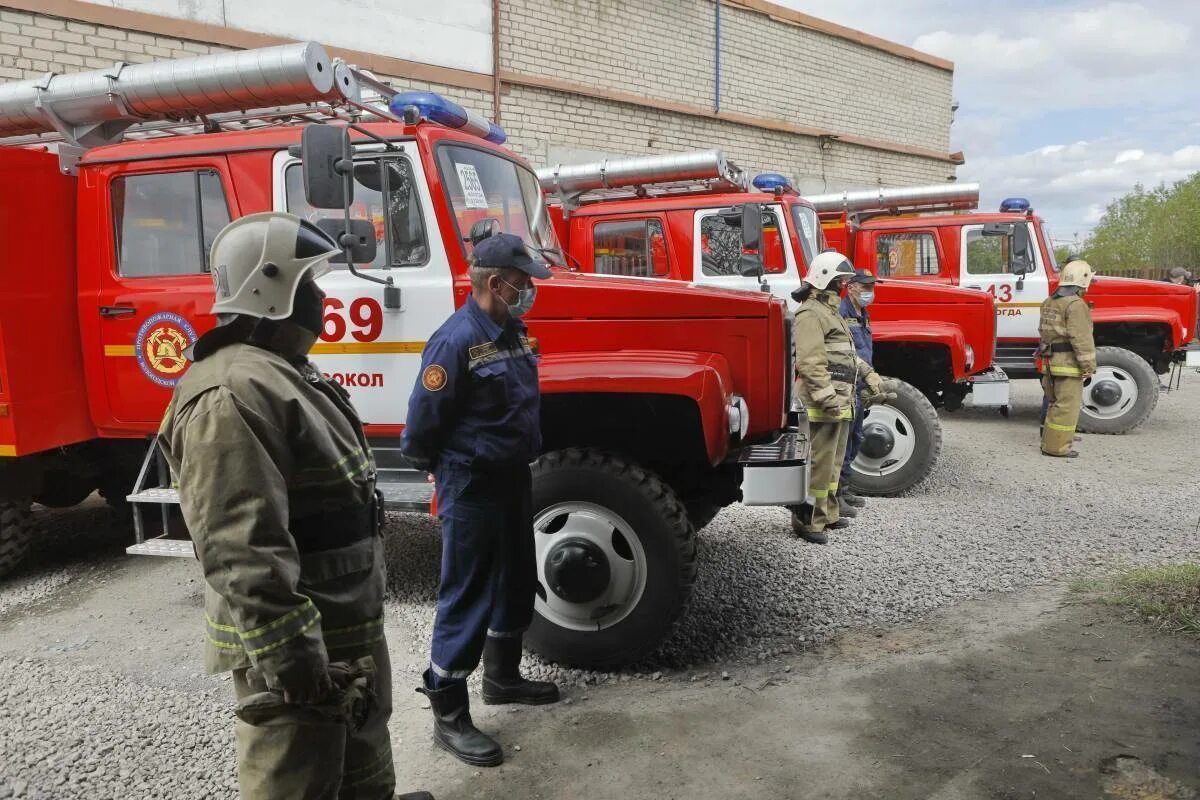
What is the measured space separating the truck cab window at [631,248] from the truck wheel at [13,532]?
4370 millimetres

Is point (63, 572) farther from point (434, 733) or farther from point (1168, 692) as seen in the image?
point (1168, 692)

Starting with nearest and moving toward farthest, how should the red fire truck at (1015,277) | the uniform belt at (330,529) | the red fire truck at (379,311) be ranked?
the uniform belt at (330,529)
the red fire truck at (379,311)
the red fire truck at (1015,277)

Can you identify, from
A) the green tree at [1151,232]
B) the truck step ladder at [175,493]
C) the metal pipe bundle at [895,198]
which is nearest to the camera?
the truck step ladder at [175,493]

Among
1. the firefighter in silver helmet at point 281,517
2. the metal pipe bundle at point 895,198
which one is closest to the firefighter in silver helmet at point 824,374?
the firefighter in silver helmet at point 281,517

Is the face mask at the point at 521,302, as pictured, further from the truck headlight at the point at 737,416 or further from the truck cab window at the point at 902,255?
the truck cab window at the point at 902,255

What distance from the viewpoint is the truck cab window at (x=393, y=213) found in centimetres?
392

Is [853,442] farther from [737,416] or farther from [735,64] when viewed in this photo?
[735,64]

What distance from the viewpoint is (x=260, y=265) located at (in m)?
1.78

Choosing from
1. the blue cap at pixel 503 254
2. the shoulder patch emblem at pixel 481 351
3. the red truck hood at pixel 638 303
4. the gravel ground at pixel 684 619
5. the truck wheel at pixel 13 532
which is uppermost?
the blue cap at pixel 503 254

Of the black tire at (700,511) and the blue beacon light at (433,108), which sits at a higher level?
the blue beacon light at (433,108)

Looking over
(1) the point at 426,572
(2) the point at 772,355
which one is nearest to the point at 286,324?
(2) the point at 772,355

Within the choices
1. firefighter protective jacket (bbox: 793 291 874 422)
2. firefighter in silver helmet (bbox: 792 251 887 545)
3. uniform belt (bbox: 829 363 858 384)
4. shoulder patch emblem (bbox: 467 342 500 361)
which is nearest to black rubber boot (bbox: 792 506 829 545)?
firefighter in silver helmet (bbox: 792 251 887 545)

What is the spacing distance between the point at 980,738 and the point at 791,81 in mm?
14047

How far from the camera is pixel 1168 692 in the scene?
3.28 metres
